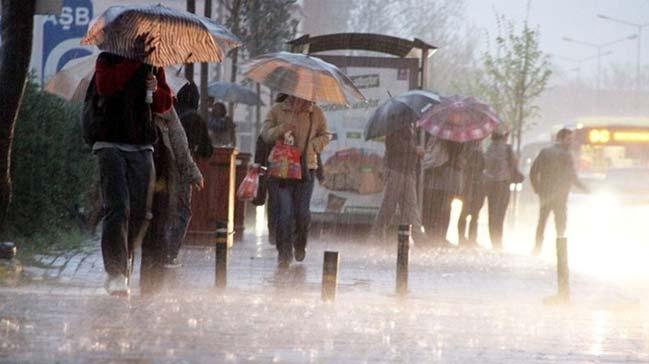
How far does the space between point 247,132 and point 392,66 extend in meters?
37.9

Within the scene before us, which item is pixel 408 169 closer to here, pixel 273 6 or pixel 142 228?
pixel 142 228

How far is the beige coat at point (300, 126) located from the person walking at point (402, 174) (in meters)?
4.96

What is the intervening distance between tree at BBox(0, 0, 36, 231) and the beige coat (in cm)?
327

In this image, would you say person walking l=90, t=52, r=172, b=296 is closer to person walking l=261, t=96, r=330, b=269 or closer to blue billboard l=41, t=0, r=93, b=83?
person walking l=261, t=96, r=330, b=269

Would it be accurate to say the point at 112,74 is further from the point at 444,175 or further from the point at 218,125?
the point at 218,125

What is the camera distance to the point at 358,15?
258ft

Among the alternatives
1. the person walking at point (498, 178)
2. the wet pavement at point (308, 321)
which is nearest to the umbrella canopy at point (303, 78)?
the wet pavement at point (308, 321)

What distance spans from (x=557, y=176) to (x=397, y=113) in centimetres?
235

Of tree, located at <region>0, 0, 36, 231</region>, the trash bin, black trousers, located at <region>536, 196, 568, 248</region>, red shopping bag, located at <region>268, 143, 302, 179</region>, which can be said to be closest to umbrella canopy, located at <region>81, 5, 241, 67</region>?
tree, located at <region>0, 0, 36, 231</region>

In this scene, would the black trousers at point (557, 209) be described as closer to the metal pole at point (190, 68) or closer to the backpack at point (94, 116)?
the metal pole at point (190, 68)

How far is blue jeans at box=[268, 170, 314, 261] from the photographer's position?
15664 mm

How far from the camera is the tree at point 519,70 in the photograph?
36.7 metres

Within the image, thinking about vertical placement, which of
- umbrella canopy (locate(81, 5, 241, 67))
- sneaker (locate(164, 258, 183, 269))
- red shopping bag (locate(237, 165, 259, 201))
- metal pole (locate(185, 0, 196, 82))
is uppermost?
metal pole (locate(185, 0, 196, 82))

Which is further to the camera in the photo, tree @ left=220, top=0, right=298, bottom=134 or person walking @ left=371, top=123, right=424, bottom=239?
tree @ left=220, top=0, right=298, bottom=134
